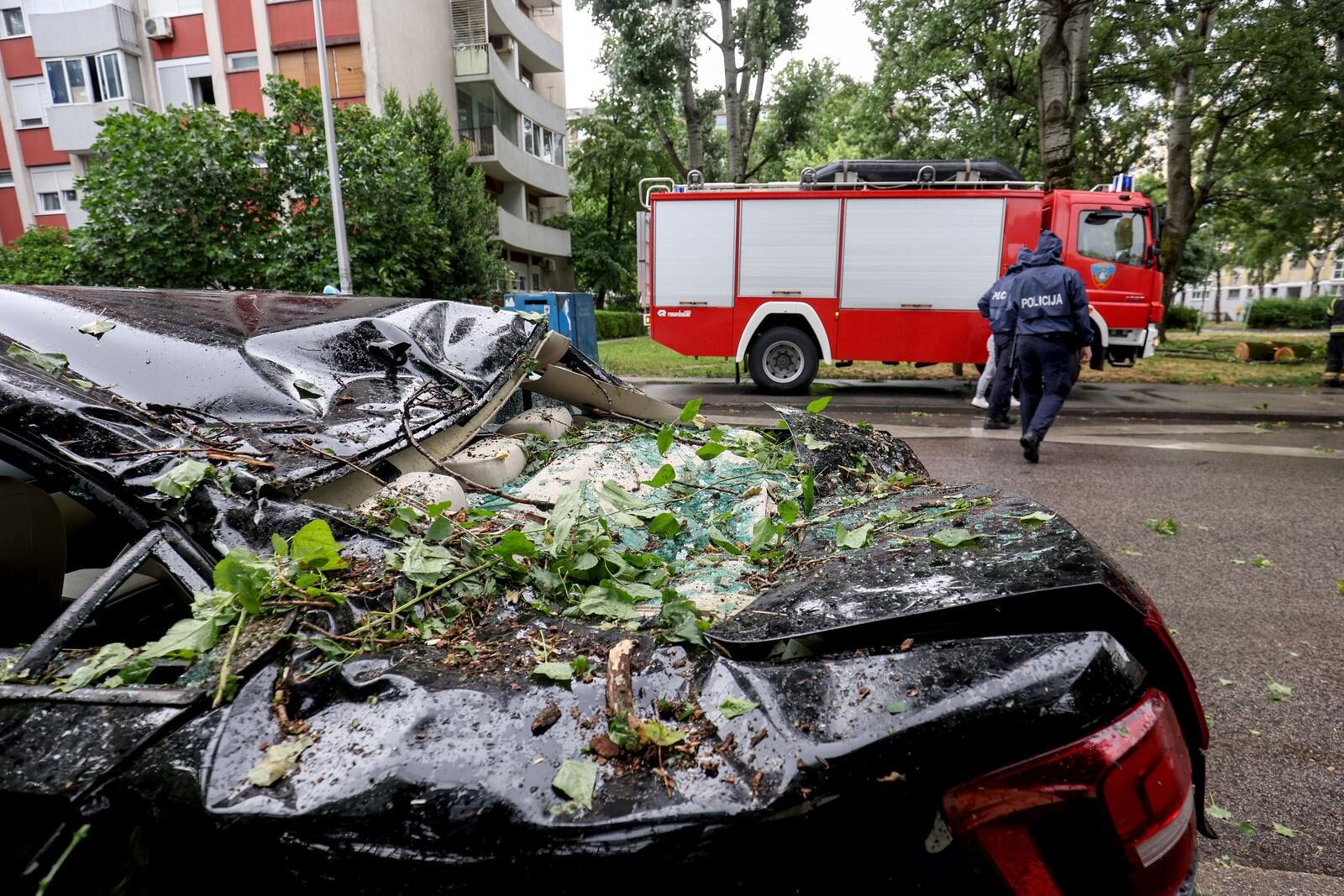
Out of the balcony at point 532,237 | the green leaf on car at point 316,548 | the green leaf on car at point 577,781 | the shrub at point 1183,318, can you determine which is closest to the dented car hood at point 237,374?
the green leaf on car at point 316,548

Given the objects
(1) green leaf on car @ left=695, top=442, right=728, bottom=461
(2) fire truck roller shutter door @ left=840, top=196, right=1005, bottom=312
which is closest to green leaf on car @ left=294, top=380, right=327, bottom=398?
(1) green leaf on car @ left=695, top=442, right=728, bottom=461

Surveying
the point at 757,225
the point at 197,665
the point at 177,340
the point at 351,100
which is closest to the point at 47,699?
the point at 197,665

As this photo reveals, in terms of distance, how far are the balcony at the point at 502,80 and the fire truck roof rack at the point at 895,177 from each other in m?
18.6

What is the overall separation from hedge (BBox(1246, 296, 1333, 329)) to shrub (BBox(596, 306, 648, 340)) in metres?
33.2

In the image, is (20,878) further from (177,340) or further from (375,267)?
(375,267)

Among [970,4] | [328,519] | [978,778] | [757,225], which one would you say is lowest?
[978,778]

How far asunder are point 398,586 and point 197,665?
32 cm

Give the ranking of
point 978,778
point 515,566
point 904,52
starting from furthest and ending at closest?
point 904,52
point 515,566
point 978,778

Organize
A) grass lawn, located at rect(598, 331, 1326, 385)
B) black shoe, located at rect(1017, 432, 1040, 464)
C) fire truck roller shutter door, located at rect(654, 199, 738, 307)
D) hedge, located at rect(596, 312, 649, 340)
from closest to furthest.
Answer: black shoe, located at rect(1017, 432, 1040, 464)
fire truck roller shutter door, located at rect(654, 199, 738, 307)
grass lawn, located at rect(598, 331, 1326, 385)
hedge, located at rect(596, 312, 649, 340)

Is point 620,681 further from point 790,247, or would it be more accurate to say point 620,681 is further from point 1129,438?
point 790,247

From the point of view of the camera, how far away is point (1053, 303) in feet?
20.9

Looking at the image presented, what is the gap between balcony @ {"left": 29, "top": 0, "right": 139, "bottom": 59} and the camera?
886 inches

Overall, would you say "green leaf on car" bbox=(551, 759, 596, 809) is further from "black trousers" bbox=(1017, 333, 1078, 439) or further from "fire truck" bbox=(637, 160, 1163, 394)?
"fire truck" bbox=(637, 160, 1163, 394)

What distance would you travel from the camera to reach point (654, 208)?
11297 millimetres
